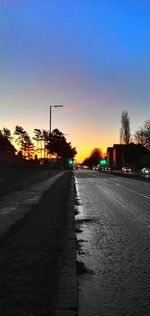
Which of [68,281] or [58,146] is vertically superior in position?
[58,146]

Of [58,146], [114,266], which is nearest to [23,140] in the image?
[58,146]

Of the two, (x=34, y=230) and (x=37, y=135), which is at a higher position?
(x=37, y=135)

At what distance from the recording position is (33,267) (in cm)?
820

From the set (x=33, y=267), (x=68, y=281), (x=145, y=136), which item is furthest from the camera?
(x=145, y=136)

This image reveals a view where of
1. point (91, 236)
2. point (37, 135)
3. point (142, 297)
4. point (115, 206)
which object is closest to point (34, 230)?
point (91, 236)

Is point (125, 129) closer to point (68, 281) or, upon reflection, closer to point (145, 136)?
point (145, 136)

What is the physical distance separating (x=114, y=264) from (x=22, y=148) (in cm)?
14849

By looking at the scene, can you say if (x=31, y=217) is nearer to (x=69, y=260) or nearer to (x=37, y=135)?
(x=69, y=260)

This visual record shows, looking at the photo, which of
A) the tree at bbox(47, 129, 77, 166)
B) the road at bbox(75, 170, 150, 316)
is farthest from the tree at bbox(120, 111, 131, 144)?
the road at bbox(75, 170, 150, 316)

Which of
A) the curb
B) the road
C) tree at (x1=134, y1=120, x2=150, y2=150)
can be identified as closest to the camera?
the curb


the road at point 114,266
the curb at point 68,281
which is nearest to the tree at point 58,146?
the road at point 114,266

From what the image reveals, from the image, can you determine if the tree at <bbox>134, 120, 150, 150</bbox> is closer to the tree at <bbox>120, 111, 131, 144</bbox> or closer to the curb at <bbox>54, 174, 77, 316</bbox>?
the tree at <bbox>120, 111, 131, 144</bbox>

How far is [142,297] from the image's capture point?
6770mm

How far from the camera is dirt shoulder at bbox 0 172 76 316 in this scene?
6.15m
